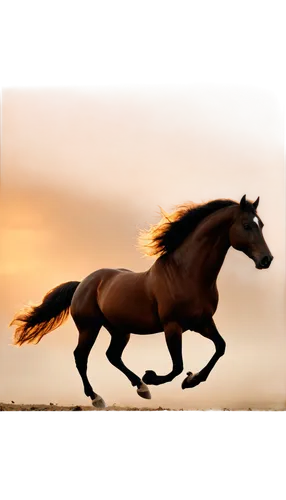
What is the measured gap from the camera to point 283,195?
7.05 metres

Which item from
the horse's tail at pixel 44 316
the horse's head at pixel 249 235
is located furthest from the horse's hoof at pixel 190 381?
the horse's tail at pixel 44 316

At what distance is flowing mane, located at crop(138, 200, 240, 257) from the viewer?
6.80 metres

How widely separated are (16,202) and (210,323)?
1.91 m

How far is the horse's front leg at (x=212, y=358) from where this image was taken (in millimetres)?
6703

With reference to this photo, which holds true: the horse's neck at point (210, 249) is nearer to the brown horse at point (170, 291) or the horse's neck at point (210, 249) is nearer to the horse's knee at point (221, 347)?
the brown horse at point (170, 291)

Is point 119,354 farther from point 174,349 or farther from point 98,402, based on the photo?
point 174,349

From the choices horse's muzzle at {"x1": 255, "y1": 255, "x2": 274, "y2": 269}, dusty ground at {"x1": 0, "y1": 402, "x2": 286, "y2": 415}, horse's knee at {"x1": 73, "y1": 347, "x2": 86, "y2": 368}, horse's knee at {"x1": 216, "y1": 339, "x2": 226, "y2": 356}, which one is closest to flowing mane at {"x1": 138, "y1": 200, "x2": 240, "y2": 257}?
horse's muzzle at {"x1": 255, "y1": 255, "x2": 274, "y2": 269}

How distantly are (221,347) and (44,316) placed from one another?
1.55 meters

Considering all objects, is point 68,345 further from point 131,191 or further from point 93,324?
point 131,191

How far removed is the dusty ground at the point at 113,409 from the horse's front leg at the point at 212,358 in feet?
0.93

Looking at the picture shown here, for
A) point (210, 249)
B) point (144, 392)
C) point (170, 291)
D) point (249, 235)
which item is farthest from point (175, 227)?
point (144, 392)

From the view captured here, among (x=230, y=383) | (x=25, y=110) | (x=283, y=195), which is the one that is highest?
(x=25, y=110)

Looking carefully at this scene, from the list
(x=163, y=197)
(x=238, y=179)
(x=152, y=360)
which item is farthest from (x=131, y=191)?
(x=152, y=360)

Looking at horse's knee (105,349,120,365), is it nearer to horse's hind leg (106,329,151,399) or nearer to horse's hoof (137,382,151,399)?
horse's hind leg (106,329,151,399)
